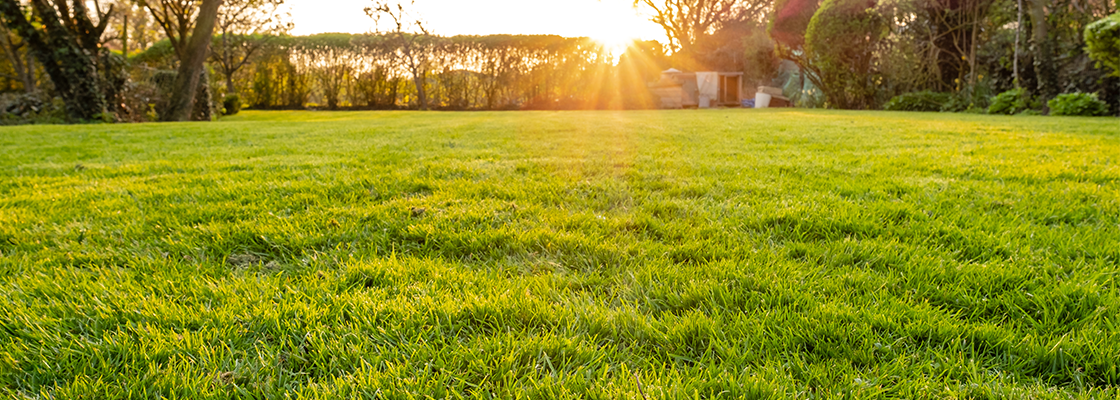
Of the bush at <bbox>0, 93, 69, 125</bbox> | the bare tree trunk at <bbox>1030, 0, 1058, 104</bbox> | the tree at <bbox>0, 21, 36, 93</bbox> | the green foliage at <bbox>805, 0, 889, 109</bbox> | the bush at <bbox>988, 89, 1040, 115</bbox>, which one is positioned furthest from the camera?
the green foliage at <bbox>805, 0, 889, 109</bbox>

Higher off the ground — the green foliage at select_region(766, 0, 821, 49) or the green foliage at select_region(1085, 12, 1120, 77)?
the green foliage at select_region(766, 0, 821, 49)

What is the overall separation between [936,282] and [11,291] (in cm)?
309

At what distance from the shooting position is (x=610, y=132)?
25.0 ft

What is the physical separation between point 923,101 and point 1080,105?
4.79 meters

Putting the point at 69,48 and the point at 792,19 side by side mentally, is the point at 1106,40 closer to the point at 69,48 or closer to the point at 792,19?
the point at 792,19

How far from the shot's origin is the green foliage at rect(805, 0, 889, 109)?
1622 cm

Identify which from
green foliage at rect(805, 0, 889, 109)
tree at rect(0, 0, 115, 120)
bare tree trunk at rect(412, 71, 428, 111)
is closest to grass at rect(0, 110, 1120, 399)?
tree at rect(0, 0, 115, 120)

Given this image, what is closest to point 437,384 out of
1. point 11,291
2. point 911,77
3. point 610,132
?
point 11,291

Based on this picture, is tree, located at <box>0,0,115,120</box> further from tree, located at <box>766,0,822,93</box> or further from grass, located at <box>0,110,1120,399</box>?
tree, located at <box>766,0,822,93</box>

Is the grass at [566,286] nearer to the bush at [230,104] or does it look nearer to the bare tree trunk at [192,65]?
the bare tree trunk at [192,65]

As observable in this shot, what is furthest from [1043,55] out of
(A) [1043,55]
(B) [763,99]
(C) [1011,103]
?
(B) [763,99]

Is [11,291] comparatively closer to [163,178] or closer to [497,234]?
[497,234]

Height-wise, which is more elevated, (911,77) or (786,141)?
(911,77)

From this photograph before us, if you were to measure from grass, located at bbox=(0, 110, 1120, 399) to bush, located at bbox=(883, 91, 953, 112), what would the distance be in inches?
562
